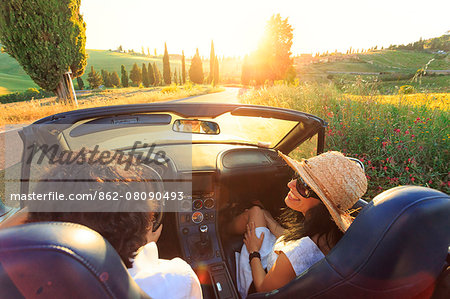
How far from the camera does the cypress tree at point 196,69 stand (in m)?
49.8

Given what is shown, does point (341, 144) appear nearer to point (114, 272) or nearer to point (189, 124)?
point (189, 124)

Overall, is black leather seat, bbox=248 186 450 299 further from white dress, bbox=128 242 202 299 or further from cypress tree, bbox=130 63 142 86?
cypress tree, bbox=130 63 142 86

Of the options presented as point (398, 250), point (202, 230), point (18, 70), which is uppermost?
point (18, 70)

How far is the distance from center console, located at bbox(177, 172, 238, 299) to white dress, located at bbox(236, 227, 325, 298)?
0.25 m

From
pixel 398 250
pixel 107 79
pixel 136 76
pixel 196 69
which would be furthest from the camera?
pixel 136 76

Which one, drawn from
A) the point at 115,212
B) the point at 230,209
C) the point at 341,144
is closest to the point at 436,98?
the point at 341,144

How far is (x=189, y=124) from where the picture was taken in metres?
3.70

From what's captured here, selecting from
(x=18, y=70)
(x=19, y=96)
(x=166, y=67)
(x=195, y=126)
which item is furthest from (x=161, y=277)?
(x=18, y=70)

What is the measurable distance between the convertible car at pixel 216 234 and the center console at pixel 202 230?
0.01m

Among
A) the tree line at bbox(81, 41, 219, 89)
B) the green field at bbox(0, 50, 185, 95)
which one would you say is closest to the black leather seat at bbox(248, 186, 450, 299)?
the tree line at bbox(81, 41, 219, 89)

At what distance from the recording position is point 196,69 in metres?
50.7

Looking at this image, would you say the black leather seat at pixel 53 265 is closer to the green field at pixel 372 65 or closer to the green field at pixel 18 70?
the green field at pixel 372 65

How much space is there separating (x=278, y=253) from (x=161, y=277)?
0.93m

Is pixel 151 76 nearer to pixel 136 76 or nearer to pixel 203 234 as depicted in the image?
pixel 136 76
